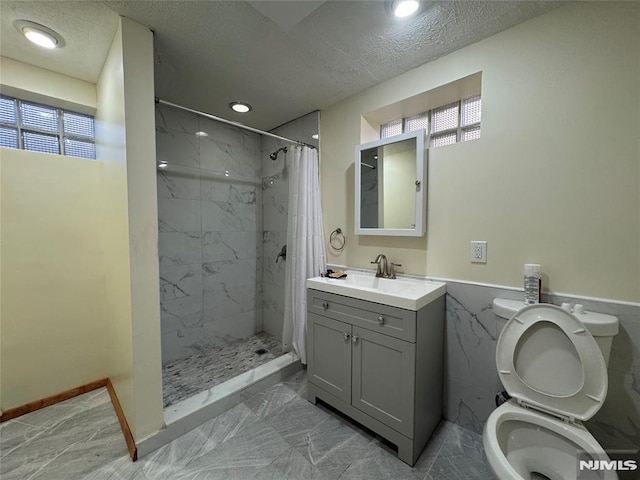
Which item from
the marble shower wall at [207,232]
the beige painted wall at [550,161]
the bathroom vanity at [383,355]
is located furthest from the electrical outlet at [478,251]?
the marble shower wall at [207,232]

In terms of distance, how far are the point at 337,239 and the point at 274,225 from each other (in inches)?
36.5

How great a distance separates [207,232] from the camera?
8.72 feet

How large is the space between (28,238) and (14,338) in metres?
0.67

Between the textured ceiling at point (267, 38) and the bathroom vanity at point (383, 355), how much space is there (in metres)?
1.44

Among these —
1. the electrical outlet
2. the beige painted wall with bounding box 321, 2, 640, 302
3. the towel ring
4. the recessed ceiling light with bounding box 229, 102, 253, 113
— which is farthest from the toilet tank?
the recessed ceiling light with bounding box 229, 102, 253, 113

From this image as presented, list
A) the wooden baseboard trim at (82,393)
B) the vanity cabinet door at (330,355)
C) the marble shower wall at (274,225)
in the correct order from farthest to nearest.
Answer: the marble shower wall at (274,225) < the vanity cabinet door at (330,355) < the wooden baseboard trim at (82,393)

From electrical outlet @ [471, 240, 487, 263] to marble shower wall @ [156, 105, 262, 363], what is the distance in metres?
2.23

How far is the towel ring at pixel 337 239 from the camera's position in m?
2.29

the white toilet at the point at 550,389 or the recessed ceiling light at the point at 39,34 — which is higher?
the recessed ceiling light at the point at 39,34

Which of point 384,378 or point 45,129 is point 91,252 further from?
point 384,378

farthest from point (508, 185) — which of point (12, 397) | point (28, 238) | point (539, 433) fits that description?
point (12, 397)

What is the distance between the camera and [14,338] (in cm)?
173

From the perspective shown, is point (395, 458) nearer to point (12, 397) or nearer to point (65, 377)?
point (65, 377)

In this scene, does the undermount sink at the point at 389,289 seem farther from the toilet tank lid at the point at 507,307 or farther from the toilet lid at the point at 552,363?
the toilet lid at the point at 552,363
